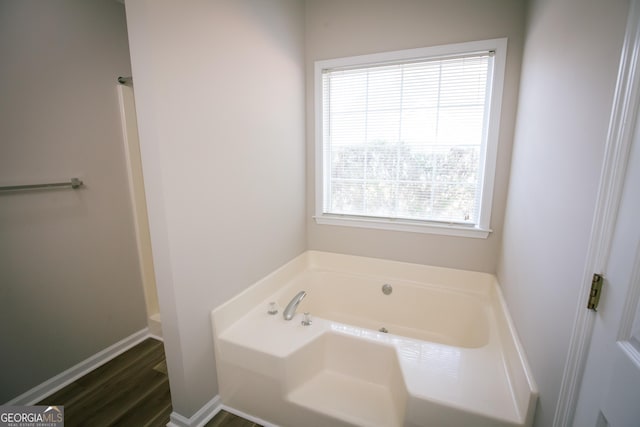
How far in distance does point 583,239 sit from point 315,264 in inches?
77.9

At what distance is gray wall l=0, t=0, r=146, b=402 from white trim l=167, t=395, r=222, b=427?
90 cm

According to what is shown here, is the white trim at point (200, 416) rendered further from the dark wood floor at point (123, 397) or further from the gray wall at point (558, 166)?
the gray wall at point (558, 166)

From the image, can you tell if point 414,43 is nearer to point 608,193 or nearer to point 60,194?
point 608,193

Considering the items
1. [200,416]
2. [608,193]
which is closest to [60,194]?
[200,416]

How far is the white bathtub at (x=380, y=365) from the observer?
119 centimetres

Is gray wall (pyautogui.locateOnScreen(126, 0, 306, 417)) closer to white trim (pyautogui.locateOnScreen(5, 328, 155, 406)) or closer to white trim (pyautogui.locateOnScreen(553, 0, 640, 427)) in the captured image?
white trim (pyautogui.locateOnScreen(5, 328, 155, 406))

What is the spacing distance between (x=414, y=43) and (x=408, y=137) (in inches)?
25.5

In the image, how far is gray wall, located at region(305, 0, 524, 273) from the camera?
69.7 inches

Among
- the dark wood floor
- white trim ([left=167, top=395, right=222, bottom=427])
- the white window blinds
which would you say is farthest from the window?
the dark wood floor

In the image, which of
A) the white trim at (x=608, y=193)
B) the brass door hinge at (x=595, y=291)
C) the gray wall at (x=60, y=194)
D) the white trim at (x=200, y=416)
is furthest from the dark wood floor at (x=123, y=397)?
the brass door hinge at (x=595, y=291)

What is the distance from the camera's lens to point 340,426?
1329mm

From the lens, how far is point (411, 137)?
2096 mm

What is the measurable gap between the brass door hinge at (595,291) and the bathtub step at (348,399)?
1.05 m

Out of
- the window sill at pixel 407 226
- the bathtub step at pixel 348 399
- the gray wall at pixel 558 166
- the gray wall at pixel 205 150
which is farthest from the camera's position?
the window sill at pixel 407 226
